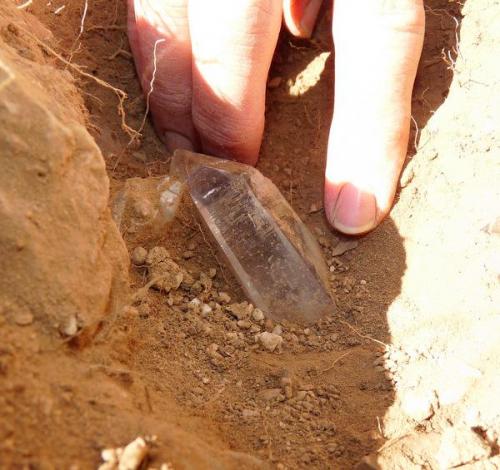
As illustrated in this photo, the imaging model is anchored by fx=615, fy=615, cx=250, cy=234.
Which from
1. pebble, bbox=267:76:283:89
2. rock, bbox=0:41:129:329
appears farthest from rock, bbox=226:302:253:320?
pebble, bbox=267:76:283:89

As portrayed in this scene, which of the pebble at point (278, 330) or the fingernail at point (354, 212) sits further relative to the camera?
the fingernail at point (354, 212)

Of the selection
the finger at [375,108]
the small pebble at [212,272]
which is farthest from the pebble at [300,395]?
the finger at [375,108]

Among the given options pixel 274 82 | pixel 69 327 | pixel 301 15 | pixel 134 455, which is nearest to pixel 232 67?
pixel 274 82

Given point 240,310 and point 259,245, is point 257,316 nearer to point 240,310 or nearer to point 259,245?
point 240,310

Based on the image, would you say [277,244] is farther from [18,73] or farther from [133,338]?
[18,73]

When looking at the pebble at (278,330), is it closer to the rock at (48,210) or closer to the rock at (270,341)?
the rock at (270,341)

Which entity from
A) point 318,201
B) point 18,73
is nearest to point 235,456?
point 18,73
